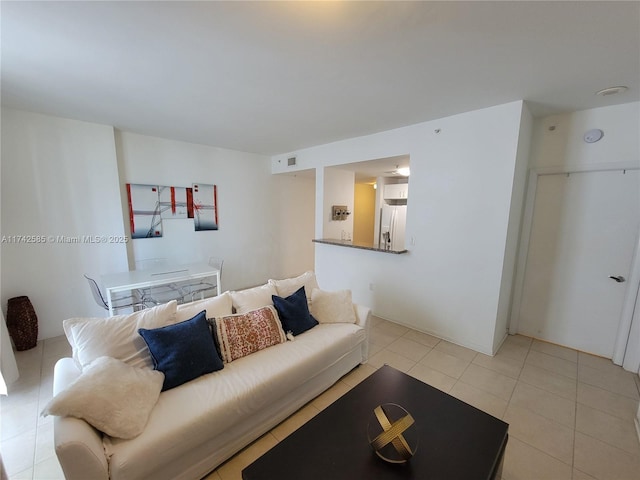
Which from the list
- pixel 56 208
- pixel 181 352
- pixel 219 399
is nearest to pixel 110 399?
pixel 181 352

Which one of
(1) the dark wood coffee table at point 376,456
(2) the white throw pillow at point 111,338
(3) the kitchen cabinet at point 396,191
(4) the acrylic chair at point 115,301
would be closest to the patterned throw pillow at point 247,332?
(2) the white throw pillow at point 111,338

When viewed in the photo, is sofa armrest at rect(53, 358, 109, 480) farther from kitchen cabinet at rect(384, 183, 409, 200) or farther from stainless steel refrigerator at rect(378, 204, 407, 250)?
kitchen cabinet at rect(384, 183, 409, 200)

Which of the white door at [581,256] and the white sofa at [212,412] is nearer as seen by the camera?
the white sofa at [212,412]

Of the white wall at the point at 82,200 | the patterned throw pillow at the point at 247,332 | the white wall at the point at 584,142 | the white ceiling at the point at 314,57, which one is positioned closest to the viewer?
the white ceiling at the point at 314,57

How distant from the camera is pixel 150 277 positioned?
3.20m

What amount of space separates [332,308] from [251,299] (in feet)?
2.67

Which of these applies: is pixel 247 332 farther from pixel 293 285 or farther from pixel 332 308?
pixel 332 308

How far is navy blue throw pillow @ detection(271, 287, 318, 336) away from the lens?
2.32m

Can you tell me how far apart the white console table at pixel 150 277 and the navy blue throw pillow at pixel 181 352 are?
5.08ft

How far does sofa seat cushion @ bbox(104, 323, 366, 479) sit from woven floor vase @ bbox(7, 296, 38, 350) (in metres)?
2.69

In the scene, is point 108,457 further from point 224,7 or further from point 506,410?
point 506,410

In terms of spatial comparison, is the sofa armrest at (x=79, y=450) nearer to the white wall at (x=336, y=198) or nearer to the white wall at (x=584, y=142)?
the white wall at (x=336, y=198)

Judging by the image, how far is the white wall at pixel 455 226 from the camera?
2596mm

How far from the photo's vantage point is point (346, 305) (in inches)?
102
